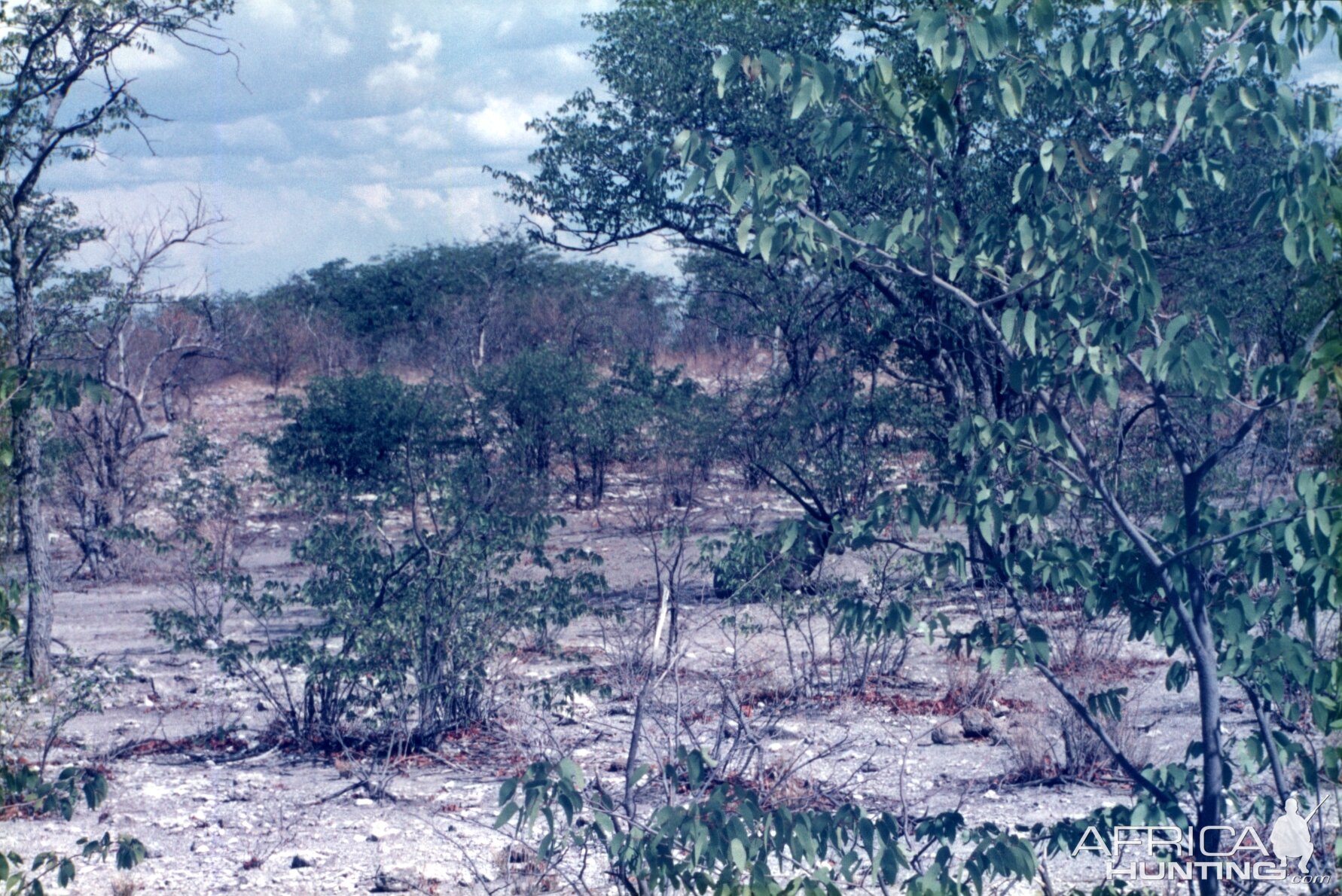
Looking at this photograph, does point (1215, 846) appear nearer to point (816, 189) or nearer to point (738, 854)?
point (738, 854)

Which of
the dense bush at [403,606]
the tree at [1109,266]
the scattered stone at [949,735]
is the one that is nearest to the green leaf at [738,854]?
the tree at [1109,266]

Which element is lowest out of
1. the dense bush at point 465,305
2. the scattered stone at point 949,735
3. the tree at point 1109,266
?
the scattered stone at point 949,735

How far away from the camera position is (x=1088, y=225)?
2137 millimetres

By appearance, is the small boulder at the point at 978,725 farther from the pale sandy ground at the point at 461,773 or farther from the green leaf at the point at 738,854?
the green leaf at the point at 738,854

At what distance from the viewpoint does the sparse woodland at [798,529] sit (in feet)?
7.13

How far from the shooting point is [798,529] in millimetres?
2334

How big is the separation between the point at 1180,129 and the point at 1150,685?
5448mm

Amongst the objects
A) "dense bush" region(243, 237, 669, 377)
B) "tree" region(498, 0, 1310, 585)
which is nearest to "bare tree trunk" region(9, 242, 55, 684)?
"tree" region(498, 0, 1310, 585)

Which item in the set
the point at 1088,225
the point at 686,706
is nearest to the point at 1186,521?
the point at 1088,225

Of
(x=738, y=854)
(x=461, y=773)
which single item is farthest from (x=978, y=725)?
(x=738, y=854)

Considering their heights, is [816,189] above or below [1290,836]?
above

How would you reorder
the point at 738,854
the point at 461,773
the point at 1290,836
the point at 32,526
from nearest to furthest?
the point at 738,854
the point at 1290,836
the point at 461,773
the point at 32,526

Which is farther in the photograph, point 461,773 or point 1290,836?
point 461,773

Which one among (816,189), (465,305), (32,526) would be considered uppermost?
(465,305)
